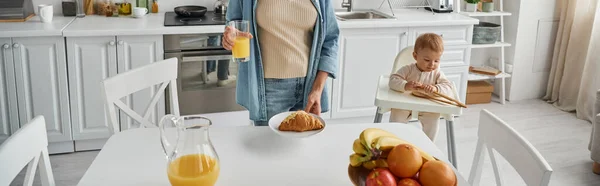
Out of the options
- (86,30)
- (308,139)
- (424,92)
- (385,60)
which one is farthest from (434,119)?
(86,30)

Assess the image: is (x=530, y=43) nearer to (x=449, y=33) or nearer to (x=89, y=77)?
(x=449, y=33)

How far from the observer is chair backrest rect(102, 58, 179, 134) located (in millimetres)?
2004

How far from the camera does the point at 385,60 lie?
13.0 feet

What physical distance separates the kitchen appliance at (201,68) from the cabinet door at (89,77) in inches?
13.2

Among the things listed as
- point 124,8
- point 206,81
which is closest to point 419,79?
point 206,81

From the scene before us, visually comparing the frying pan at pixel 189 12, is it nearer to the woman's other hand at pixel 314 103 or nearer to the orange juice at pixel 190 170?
the woman's other hand at pixel 314 103

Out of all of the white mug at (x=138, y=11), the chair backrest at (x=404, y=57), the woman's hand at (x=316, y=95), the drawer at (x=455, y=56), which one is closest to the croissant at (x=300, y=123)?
the woman's hand at (x=316, y=95)

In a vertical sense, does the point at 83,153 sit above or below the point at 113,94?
below

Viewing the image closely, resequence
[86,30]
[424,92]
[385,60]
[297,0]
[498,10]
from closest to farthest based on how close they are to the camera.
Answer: [297,0], [424,92], [86,30], [385,60], [498,10]

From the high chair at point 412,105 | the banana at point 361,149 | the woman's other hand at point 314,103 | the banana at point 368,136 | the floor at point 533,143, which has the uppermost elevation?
the banana at point 368,136

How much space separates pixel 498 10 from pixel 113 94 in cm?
347

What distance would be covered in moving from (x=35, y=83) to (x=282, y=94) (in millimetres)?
1767

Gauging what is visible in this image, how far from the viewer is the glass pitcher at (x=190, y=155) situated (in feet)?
4.63

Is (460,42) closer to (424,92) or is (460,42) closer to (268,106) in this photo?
(424,92)
